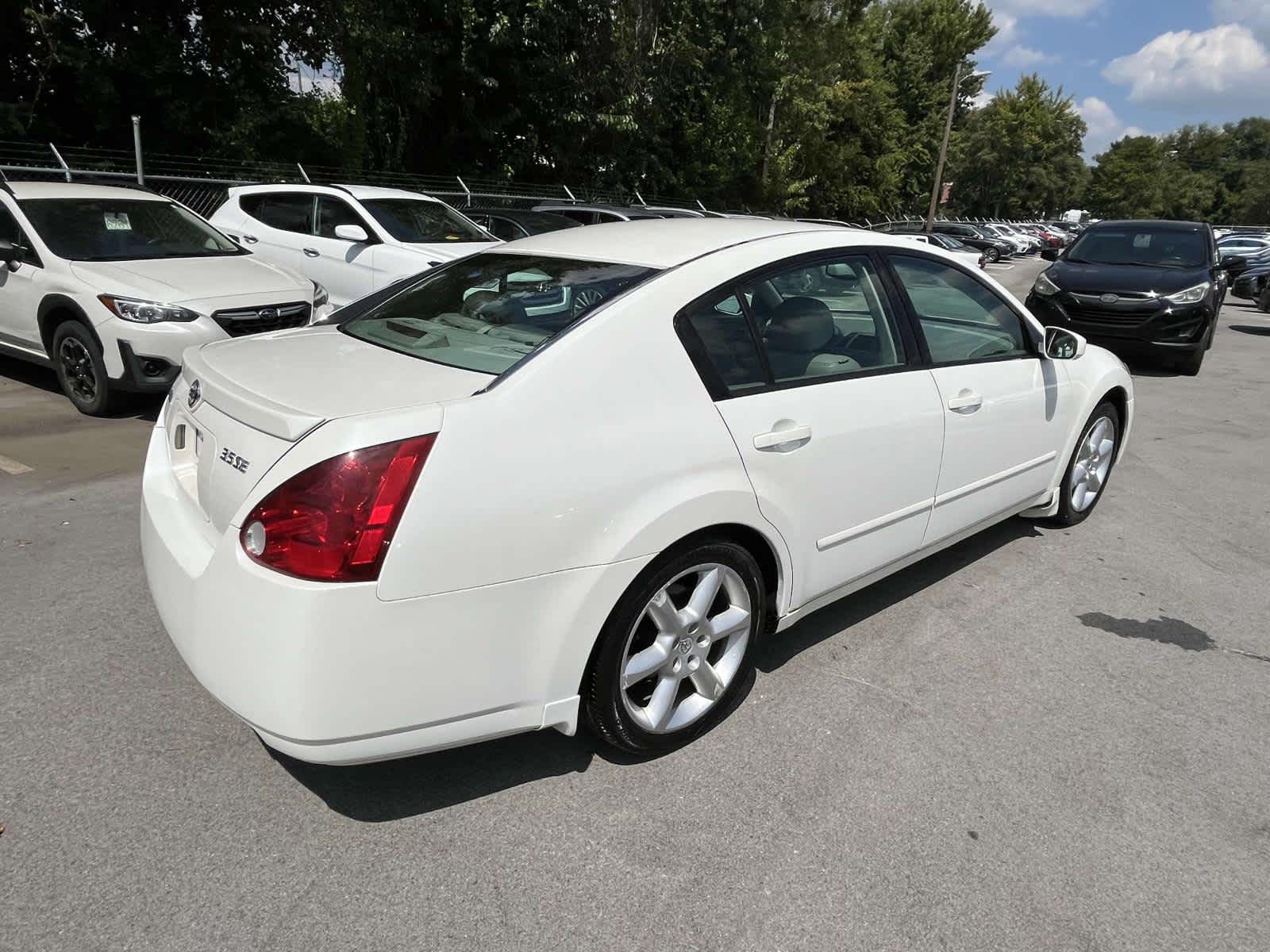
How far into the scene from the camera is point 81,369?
20.4 ft

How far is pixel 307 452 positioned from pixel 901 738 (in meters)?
2.03

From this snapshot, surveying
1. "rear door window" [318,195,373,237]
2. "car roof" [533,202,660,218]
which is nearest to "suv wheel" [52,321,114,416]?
"rear door window" [318,195,373,237]

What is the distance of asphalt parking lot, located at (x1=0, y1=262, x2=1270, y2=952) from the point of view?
2.09m

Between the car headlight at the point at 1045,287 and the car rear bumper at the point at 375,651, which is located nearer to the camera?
the car rear bumper at the point at 375,651

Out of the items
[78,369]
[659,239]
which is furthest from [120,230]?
[659,239]

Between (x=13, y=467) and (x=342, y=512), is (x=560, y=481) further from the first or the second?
(x=13, y=467)

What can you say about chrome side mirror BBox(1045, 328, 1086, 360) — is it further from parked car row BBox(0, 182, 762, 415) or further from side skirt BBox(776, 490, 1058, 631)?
parked car row BBox(0, 182, 762, 415)

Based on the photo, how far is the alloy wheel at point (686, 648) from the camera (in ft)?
8.43

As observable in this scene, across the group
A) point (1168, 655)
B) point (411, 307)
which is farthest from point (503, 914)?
point (1168, 655)

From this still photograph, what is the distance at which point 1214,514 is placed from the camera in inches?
210

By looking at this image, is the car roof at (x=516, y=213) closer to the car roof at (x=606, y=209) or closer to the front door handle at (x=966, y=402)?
the car roof at (x=606, y=209)

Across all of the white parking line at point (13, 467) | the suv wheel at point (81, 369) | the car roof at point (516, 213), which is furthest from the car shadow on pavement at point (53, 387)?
the car roof at point (516, 213)

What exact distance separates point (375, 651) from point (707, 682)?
113 cm

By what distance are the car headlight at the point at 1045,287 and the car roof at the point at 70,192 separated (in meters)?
9.22
